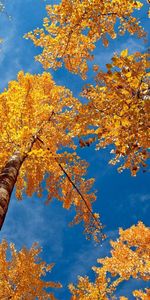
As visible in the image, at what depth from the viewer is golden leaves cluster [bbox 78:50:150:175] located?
3062 mm

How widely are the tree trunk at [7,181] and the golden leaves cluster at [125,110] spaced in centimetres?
188

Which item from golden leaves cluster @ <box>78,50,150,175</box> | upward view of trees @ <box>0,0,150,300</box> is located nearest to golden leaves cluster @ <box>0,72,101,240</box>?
upward view of trees @ <box>0,0,150,300</box>

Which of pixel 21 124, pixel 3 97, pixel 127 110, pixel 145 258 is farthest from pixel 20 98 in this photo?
pixel 145 258

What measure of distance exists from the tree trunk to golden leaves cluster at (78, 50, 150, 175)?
188 centimetres

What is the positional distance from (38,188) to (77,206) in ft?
4.54

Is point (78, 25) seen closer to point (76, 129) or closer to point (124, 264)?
point (76, 129)

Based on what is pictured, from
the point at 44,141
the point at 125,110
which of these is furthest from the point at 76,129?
the point at 44,141

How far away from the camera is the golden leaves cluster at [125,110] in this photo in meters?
3.06

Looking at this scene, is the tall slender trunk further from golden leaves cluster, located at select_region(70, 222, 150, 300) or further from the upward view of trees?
golden leaves cluster, located at select_region(70, 222, 150, 300)

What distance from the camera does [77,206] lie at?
895 cm

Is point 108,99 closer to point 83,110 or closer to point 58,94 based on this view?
point 83,110

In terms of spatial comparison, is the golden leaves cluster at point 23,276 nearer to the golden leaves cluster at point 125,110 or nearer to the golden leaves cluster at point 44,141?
the golden leaves cluster at point 44,141

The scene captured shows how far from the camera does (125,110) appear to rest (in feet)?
10.2

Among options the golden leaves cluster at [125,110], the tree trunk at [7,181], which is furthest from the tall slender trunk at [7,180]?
the golden leaves cluster at [125,110]
